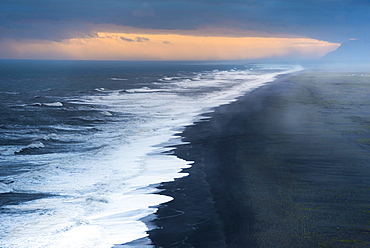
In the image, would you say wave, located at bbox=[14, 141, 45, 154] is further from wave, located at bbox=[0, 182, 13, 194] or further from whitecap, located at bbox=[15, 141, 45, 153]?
wave, located at bbox=[0, 182, 13, 194]

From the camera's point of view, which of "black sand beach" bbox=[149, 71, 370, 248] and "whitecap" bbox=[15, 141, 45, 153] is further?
"whitecap" bbox=[15, 141, 45, 153]

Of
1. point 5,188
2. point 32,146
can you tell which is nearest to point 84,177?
point 5,188

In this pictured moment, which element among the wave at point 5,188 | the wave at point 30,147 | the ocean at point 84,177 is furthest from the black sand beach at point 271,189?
the wave at point 30,147

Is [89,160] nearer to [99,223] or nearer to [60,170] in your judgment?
[60,170]

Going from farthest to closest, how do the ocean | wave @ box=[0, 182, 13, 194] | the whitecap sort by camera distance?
the whitecap → wave @ box=[0, 182, 13, 194] → the ocean

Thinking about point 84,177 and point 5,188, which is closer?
point 5,188

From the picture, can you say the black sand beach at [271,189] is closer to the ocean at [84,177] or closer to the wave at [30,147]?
the ocean at [84,177]

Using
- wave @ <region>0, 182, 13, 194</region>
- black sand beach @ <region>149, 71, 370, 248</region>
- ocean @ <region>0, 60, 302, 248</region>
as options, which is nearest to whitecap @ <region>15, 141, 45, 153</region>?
ocean @ <region>0, 60, 302, 248</region>

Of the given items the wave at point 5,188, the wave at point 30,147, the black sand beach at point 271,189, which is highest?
the black sand beach at point 271,189

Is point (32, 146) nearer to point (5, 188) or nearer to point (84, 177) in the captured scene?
point (84, 177)
